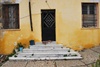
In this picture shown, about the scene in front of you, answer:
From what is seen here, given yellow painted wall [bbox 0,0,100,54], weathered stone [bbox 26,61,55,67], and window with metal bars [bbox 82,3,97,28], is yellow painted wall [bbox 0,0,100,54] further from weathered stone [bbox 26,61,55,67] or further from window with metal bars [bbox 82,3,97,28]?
weathered stone [bbox 26,61,55,67]

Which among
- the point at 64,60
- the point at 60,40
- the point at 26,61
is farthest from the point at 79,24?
the point at 26,61

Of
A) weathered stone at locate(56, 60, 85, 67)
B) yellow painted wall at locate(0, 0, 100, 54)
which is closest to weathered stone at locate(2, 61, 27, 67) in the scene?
weathered stone at locate(56, 60, 85, 67)

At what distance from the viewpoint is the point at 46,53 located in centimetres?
1172

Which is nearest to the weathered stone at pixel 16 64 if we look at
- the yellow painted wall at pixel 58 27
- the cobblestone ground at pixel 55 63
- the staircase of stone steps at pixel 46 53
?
the cobblestone ground at pixel 55 63

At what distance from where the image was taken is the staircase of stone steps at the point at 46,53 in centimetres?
1105

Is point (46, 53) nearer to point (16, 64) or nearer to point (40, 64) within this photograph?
point (40, 64)

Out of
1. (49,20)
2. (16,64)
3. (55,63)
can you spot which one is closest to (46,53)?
(55,63)

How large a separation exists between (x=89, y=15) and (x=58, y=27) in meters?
2.29

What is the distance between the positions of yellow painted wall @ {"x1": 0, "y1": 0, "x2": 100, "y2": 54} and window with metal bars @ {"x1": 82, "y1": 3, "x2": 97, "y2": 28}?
0.57 meters

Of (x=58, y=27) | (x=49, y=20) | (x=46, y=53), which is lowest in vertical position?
(x=46, y=53)

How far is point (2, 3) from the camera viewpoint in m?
13.7

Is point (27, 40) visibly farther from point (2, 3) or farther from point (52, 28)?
point (2, 3)

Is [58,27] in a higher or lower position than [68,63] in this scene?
higher

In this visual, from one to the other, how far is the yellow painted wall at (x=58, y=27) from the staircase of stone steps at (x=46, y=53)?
2.92 feet
